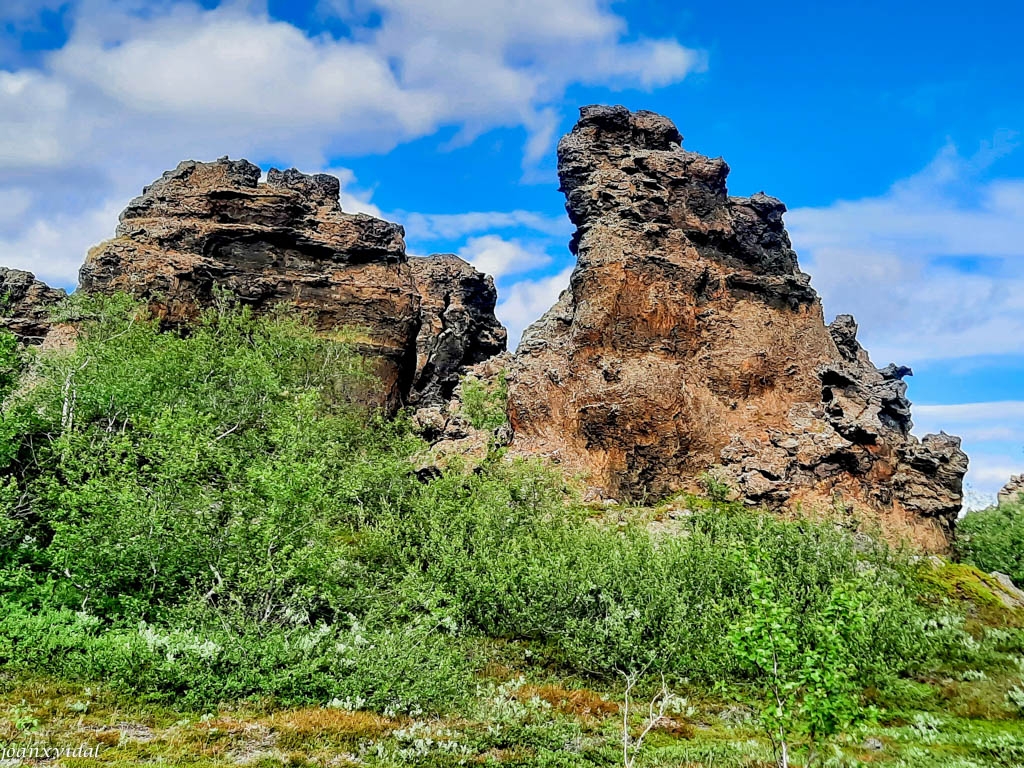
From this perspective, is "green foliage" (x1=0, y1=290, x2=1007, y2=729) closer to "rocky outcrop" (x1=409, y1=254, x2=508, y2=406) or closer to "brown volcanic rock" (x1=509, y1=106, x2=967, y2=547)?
"brown volcanic rock" (x1=509, y1=106, x2=967, y2=547)

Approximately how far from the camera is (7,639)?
18500mm

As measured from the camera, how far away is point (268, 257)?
75.8m

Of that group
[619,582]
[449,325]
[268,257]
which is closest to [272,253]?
[268,257]

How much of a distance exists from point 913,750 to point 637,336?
139 feet

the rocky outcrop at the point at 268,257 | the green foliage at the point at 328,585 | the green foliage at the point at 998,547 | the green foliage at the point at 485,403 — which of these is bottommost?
the green foliage at the point at 328,585

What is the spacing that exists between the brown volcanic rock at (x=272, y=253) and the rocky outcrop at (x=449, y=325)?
6173 millimetres

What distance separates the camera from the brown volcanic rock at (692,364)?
52.9m

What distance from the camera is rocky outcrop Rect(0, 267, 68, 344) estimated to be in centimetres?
7056

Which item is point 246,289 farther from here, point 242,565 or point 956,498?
point 956,498

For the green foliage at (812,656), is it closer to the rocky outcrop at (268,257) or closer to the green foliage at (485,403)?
the green foliage at (485,403)

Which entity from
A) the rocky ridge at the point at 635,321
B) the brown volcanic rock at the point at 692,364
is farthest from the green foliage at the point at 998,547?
the rocky ridge at the point at 635,321

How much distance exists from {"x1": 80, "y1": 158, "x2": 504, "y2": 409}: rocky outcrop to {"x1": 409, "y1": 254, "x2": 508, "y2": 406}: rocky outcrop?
280 centimetres

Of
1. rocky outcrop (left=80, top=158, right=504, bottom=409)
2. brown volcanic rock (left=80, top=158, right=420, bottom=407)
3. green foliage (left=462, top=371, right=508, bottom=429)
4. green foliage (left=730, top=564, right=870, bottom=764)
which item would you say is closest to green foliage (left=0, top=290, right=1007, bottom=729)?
green foliage (left=730, top=564, right=870, bottom=764)

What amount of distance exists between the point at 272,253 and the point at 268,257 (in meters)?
0.67
